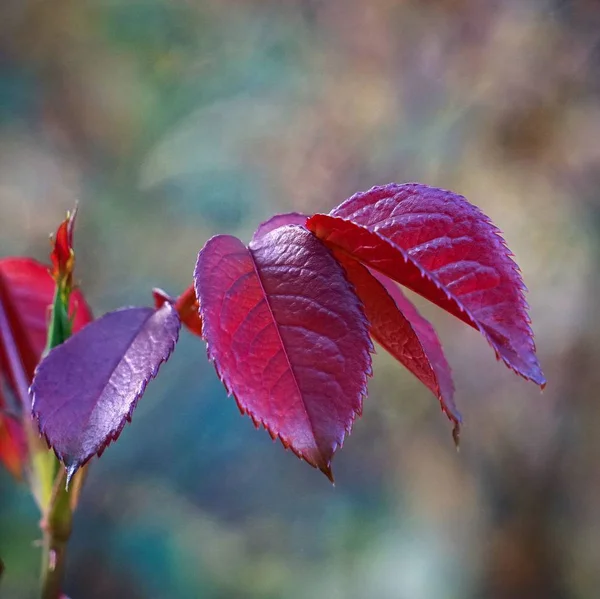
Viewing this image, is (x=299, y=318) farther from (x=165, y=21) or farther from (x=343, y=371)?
(x=165, y=21)

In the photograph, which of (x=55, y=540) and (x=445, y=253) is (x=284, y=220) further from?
(x=55, y=540)

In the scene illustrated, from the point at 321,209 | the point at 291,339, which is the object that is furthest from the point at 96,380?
the point at 321,209

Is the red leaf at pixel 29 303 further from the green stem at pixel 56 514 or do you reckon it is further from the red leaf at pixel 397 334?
the red leaf at pixel 397 334

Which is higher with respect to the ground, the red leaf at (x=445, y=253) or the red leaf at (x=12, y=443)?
the red leaf at (x=445, y=253)

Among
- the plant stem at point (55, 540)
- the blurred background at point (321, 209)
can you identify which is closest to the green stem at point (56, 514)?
the plant stem at point (55, 540)

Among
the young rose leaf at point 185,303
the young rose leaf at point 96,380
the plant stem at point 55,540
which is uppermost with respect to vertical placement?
the young rose leaf at point 185,303
